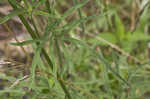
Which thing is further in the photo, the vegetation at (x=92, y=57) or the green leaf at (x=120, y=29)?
the green leaf at (x=120, y=29)

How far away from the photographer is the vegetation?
1.23 metres

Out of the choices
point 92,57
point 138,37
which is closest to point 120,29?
point 138,37

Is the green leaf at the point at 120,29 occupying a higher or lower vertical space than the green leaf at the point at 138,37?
higher

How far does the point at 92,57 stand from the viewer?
6.34ft

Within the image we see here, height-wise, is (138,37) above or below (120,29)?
below

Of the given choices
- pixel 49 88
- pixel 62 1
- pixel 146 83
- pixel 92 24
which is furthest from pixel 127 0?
pixel 49 88

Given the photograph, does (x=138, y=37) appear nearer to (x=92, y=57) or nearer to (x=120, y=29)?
(x=120, y=29)

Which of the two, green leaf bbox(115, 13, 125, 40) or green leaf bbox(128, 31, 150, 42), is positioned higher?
green leaf bbox(115, 13, 125, 40)

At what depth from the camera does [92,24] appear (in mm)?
3127

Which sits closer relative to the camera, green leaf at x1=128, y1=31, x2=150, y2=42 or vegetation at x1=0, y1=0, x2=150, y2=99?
vegetation at x1=0, y1=0, x2=150, y2=99

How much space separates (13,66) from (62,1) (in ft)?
7.05

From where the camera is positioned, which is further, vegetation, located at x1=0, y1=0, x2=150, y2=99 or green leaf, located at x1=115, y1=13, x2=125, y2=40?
green leaf, located at x1=115, y1=13, x2=125, y2=40

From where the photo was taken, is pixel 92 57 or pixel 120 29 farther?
pixel 120 29

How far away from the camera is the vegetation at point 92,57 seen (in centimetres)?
123
